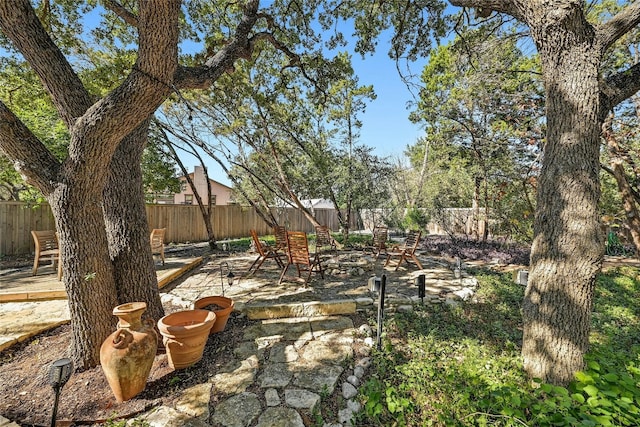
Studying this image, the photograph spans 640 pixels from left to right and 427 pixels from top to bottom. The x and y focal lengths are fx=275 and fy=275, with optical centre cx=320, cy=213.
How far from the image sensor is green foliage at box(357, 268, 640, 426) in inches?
68.1

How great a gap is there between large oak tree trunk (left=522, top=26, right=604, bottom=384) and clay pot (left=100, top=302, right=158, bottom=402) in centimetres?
310

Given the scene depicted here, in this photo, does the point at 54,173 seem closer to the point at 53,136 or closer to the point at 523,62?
the point at 53,136

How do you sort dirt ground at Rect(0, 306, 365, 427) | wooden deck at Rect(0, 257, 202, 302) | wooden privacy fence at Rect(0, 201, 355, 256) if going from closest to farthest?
dirt ground at Rect(0, 306, 365, 427), wooden deck at Rect(0, 257, 202, 302), wooden privacy fence at Rect(0, 201, 355, 256)

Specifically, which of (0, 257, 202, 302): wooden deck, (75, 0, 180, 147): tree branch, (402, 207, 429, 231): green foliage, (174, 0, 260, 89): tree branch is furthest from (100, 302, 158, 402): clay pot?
(402, 207, 429, 231): green foliage

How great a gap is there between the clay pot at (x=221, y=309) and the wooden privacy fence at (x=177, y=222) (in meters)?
7.24

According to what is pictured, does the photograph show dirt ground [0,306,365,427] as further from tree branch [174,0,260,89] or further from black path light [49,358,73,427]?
tree branch [174,0,260,89]

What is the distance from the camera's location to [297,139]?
9.07 metres

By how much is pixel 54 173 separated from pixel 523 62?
9638 millimetres

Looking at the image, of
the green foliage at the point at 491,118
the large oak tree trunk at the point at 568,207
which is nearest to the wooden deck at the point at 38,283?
the large oak tree trunk at the point at 568,207

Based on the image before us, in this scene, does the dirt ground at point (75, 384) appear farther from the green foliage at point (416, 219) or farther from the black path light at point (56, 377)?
the green foliage at point (416, 219)

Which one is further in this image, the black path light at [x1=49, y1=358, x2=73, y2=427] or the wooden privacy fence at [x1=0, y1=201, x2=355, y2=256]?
the wooden privacy fence at [x1=0, y1=201, x2=355, y2=256]

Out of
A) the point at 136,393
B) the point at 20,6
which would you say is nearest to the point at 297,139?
the point at 20,6

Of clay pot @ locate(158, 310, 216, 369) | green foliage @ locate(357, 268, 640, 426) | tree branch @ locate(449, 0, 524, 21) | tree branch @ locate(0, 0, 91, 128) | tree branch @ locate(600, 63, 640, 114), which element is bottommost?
green foliage @ locate(357, 268, 640, 426)

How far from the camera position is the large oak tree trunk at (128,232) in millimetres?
2660
